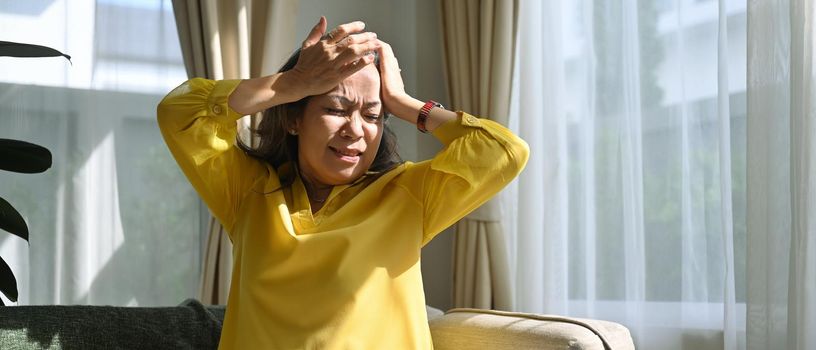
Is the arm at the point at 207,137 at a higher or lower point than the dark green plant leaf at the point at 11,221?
higher

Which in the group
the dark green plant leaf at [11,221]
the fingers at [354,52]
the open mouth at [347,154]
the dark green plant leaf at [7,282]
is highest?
the fingers at [354,52]

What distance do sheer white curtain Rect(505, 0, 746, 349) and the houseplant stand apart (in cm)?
176

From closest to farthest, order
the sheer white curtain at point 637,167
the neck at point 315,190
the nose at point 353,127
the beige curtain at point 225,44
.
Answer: the nose at point 353,127, the neck at point 315,190, the sheer white curtain at point 637,167, the beige curtain at point 225,44

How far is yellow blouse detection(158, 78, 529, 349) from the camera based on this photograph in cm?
164

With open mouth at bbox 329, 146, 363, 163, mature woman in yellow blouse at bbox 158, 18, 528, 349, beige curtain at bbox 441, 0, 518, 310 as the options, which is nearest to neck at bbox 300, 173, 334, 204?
mature woman in yellow blouse at bbox 158, 18, 528, 349

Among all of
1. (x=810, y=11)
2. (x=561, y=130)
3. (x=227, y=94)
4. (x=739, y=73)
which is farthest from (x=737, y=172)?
(x=227, y=94)

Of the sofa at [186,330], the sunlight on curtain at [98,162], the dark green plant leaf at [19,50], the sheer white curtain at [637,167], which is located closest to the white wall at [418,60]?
the sheer white curtain at [637,167]

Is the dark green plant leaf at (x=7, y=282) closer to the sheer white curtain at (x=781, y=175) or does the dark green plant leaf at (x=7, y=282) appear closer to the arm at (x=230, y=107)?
the arm at (x=230, y=107)

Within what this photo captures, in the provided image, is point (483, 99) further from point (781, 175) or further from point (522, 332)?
point (522, 332)

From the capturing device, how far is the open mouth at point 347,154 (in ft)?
5.68

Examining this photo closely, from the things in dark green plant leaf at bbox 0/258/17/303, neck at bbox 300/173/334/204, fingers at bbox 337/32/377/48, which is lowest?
dark green plant leaf at bbox 0/258/17/303

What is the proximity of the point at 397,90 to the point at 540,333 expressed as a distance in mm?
524

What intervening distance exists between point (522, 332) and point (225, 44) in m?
2.04

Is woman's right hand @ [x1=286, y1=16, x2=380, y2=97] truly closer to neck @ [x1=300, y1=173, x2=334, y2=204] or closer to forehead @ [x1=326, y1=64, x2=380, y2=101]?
forehead @ [x1=326, y1=64, x2=380, y2=101]
